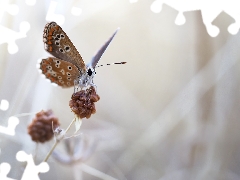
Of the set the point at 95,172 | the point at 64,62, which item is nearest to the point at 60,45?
the point at 64,62

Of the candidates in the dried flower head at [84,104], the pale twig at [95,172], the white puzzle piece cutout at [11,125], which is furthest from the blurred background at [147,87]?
the dried flower head at [84,104]

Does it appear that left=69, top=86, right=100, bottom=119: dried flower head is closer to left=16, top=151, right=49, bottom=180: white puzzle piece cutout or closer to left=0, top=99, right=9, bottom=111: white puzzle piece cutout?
left=16, top=151, right=49, bottom=180: white puzzle piece cutout

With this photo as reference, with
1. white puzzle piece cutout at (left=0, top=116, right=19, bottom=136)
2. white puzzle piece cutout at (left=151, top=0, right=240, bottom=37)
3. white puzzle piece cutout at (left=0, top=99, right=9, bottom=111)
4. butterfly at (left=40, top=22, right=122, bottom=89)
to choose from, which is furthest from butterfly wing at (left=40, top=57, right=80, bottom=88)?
white puzzle piece cutout at (left=151, top=0, right=240, bottom=37)

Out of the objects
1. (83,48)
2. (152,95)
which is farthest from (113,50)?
(152,95)

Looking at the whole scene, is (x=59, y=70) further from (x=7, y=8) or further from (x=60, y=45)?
(x=7, y=8)

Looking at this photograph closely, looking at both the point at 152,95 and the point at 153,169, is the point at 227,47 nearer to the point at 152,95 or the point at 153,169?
the point at 152,95

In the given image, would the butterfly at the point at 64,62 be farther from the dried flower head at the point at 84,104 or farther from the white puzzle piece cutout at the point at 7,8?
the white puzzle piece cutout at the point at 7,8

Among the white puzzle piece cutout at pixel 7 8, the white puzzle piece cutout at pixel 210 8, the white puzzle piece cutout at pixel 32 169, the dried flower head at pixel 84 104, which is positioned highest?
the white puzzle piece cutout at pixel 210 8
